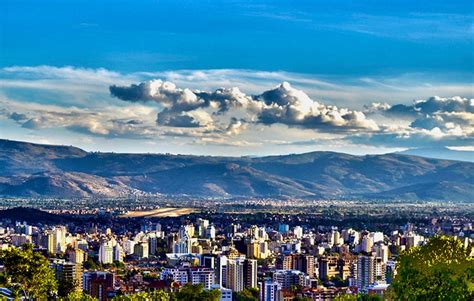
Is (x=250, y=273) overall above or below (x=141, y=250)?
below

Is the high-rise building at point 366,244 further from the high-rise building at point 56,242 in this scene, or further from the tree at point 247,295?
the tree at point 247,295

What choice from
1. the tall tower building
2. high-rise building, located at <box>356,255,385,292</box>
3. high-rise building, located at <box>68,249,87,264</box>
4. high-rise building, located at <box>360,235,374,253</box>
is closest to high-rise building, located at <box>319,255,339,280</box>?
high-rise building, located at <box>356,255,385,292</box>

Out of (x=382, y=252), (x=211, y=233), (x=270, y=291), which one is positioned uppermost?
(x=211, y=233)

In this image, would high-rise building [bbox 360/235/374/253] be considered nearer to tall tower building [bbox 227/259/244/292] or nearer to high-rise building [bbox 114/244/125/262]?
high-rise building [bbox 114/244/125/262]

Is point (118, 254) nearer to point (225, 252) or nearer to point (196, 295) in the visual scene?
point (225, 252)

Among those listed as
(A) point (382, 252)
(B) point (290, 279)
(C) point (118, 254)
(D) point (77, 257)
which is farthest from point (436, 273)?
(C) point (118, 254)

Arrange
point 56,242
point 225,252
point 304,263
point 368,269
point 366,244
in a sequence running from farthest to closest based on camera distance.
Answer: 1. point 56,242
2. point 366,244
3. point 225,252
4. point 304,263
5. point 368,269

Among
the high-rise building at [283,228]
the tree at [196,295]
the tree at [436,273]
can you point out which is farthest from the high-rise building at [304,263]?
the high-rise building at [283,228]
